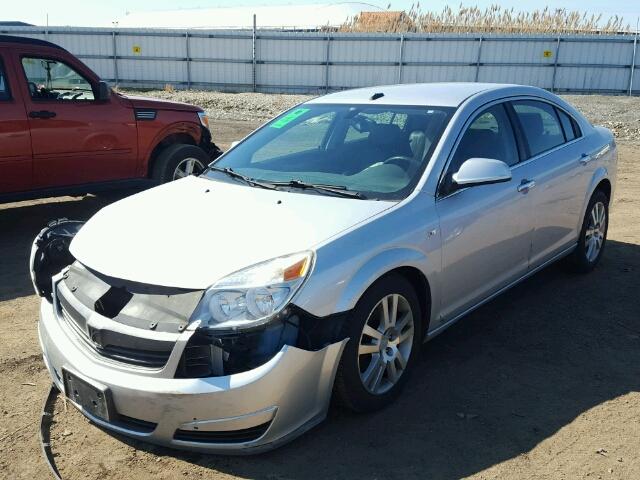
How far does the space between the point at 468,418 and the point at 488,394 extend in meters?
0.32

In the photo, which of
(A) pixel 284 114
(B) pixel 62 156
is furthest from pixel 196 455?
(B) pixel 62 156

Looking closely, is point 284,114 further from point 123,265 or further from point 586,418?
point 586,418

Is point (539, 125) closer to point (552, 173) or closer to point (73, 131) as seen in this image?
point (552, 173)

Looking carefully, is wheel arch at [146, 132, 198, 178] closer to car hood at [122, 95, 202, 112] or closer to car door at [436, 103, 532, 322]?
car hood at [122, 95, 202, 112]

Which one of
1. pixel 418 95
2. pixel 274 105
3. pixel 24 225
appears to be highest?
pixel 418 95

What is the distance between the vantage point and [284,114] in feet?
16.9

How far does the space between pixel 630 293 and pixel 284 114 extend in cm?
324

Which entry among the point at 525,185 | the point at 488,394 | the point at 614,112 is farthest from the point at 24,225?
the point at 614,112

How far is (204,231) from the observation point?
3516 mm

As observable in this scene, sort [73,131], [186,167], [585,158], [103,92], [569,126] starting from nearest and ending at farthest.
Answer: [585,158], [569,126], [73,131], [103,92], [186,167]

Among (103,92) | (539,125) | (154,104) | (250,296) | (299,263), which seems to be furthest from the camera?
(154,104)

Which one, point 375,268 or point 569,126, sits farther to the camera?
point 569,126

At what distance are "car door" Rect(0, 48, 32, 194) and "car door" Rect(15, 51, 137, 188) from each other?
9 cm

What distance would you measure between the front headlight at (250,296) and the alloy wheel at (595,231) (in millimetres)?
3688
